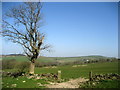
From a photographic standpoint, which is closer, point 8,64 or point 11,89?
point 11,89

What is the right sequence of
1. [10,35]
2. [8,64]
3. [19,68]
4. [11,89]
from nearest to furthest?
[11,89] < [10,35] < [19,68] < [8,64]

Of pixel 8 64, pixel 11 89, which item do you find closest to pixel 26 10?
pixel 11 89

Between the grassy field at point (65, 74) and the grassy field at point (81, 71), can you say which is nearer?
the grassy field at point (65, 74)

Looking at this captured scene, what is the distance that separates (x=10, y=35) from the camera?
77.3 feet

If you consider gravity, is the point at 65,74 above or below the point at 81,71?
above

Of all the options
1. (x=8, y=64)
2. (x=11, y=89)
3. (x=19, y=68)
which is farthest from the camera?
(x=8, y=64)

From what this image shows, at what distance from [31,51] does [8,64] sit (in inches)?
980

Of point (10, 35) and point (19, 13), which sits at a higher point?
point (19, 13)

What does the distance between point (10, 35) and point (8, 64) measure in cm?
2436

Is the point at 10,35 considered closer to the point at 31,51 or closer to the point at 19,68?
the point at 31,51

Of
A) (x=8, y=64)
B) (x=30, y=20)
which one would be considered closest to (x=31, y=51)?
(x=30, y=20)

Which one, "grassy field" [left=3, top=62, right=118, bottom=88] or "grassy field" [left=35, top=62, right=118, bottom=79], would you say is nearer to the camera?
"grassy field" [left=3, top=62, right=118, bottom=88]

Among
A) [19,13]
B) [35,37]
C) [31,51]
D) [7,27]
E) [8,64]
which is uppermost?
[19,13]

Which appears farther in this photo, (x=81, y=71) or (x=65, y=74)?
(x=81, y=71)
